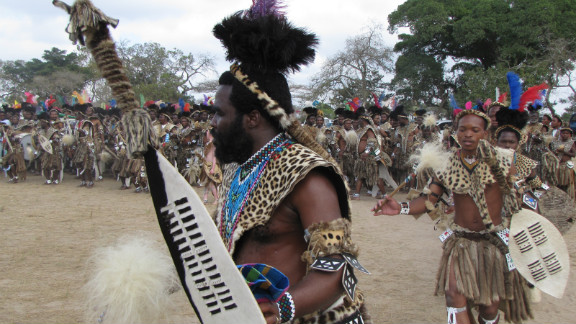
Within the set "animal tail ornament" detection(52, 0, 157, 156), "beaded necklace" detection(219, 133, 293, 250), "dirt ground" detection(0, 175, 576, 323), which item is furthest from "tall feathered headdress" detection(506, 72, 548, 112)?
"animal tail ornament" detection(52, 0, 157, 156)

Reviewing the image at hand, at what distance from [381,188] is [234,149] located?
11.2 m

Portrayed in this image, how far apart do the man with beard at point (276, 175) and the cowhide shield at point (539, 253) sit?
2.46 meters

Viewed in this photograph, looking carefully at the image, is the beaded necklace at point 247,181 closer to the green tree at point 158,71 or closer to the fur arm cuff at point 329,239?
the fur arm cuff at point 329,239

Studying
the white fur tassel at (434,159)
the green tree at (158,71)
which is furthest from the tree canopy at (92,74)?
the white fur tassel at (434,159)

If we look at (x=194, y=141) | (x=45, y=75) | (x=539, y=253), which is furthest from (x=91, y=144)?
(x=45, y=75)

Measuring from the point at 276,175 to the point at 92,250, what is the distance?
5743mm

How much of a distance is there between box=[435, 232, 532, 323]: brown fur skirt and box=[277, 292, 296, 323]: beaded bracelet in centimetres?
277

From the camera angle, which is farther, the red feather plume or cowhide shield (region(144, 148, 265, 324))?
the red feather plume

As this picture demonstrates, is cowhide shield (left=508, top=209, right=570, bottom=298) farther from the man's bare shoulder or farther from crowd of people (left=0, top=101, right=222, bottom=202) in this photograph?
crowd of people (left=0, top=101, right=222, bottom=202)

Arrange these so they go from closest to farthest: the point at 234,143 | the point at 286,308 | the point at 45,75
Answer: the point at 286,308, the point at 234,143, the point at 45,75

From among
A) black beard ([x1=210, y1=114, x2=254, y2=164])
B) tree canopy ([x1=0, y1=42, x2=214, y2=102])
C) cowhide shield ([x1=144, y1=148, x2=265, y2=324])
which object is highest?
tree canopy ([x1=0, y1=42, x2=214, y2=102])

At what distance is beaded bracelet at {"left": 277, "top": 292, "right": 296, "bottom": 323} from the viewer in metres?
1.44

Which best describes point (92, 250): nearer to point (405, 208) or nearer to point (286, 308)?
point (405, 208)

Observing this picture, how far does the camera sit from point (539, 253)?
3.86m
